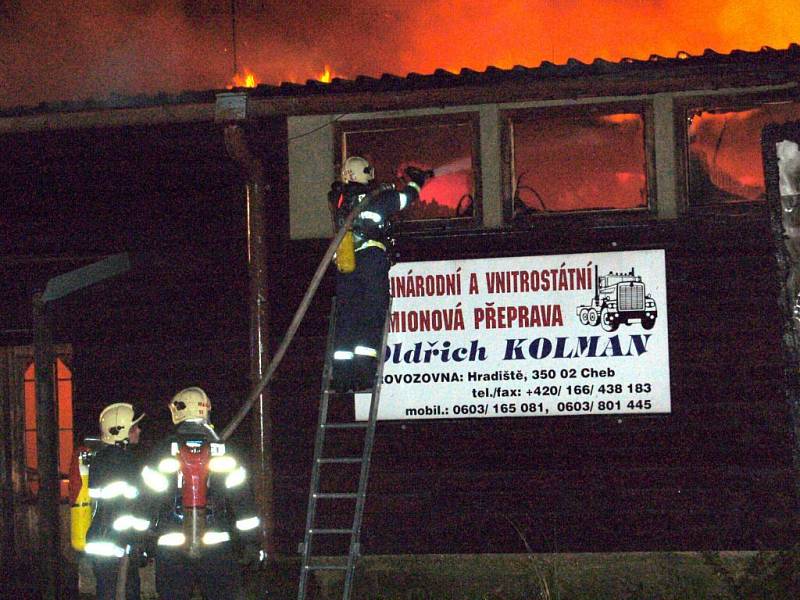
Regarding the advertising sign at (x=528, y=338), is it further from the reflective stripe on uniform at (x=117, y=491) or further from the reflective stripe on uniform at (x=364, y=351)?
the reflective stripe on uniform at (x=117, y=491)

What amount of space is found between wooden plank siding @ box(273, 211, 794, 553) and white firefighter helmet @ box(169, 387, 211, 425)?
95.6 inches

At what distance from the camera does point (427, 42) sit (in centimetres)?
1546

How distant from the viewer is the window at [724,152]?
29.3 ft

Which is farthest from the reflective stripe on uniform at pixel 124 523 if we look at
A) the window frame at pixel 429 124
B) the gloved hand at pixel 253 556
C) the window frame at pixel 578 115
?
the window frame at pixel 578 115

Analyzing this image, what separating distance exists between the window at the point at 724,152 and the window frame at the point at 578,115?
0.92 feet

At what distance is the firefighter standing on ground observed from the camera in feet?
25.2

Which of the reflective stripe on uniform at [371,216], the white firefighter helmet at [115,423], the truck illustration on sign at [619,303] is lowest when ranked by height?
the white firefighter helmet at [115,423]

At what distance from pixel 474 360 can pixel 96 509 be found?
3021 mm

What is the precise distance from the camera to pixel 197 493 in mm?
6965

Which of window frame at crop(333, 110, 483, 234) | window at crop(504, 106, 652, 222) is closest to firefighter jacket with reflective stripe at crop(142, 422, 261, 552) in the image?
window frame at crop(333, 110, 483, 234)

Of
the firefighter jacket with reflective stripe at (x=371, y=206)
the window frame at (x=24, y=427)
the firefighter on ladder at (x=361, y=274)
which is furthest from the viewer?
the window frame at (x=24, y=427)

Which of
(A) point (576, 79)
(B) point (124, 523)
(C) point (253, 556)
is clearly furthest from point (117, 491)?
(A) point (576, 79)

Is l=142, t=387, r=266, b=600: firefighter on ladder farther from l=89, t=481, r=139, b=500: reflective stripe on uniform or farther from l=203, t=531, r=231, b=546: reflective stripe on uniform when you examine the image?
l=89, t=481, r=139, b=500: reflective stripe on uniform

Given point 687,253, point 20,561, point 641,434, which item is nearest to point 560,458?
point 641,434
